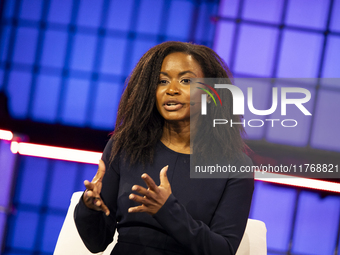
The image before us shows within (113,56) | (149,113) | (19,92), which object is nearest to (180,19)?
(113,56)

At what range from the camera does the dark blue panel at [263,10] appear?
2.86m

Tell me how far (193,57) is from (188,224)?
2.31 ft

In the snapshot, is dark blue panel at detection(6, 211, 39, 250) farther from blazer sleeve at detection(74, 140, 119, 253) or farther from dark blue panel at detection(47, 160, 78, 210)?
blazer sleeve at detection(74, 140, 119, 253)

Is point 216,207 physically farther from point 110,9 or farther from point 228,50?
point 110,9

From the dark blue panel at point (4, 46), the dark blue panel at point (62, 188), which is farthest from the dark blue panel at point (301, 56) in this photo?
the dark blue panel at point (4, 46)

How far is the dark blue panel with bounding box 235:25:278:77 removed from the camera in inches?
112

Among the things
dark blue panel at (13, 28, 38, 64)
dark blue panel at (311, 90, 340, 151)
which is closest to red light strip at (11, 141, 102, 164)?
dark blue panel at (13, 28, 38, 64)

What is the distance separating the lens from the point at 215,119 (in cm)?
150

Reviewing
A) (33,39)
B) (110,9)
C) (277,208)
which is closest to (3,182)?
(33,39)

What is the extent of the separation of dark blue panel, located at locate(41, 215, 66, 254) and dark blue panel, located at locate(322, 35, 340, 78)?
265 centimetres

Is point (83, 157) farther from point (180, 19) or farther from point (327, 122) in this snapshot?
point (327, 122)

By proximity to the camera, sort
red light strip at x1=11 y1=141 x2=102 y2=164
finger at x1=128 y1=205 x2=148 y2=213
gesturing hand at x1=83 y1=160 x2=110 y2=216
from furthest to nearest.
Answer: red light strip at x1=11 y1=141 x2=102 y2=164, gesturing hand at x1=83 y1=160 x2=110 y2=216, finger at x1=128 y1=205 x2=148 y2=213

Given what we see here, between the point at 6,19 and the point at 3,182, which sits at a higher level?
the point at 6,19

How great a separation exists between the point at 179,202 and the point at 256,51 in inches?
76.8
